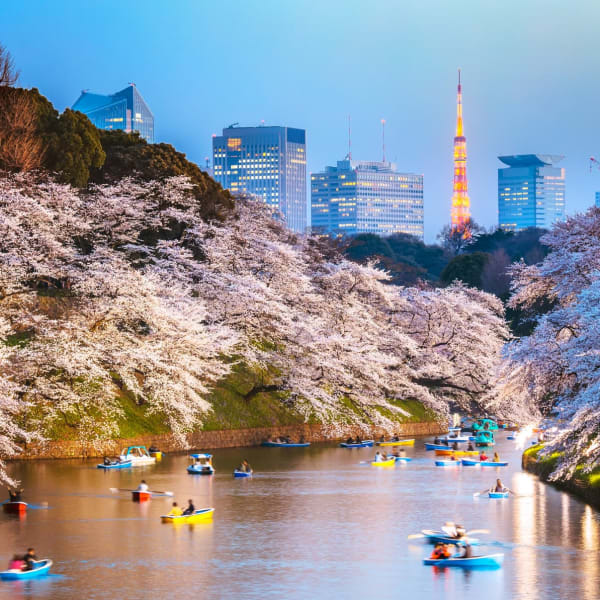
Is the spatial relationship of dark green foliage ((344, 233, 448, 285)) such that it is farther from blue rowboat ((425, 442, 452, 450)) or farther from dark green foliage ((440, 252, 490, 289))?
blue rowboat ((425, 442, 452, 450))

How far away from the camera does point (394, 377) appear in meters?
82.5

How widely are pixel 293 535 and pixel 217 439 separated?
30.3 metres

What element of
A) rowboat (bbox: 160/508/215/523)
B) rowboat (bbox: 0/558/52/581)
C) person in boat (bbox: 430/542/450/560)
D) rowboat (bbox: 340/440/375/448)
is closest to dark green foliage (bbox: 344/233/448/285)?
rowboat (bbox: 340/440/375/448)

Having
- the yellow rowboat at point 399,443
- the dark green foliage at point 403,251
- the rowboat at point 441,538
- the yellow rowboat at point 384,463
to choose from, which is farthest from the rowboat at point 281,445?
the dark green foliage at point 403,251

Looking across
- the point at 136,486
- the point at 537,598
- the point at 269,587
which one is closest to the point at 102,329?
the point at 136,486

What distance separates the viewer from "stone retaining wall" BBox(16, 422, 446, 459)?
190 ft

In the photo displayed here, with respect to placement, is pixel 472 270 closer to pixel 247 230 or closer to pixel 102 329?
pixel 247 230

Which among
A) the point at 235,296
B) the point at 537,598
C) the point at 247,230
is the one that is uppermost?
the point at 247,230

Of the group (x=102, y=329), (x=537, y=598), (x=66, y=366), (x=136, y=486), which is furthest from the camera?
(x=102, y=329)

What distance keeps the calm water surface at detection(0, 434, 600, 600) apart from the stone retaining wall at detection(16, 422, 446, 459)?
1441 mm

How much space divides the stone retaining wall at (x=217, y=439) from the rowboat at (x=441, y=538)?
2576cm

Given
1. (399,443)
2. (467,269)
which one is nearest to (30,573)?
(399,443)

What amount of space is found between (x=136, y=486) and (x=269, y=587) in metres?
21.0

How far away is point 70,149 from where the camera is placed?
7512 cm
